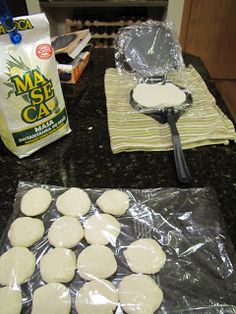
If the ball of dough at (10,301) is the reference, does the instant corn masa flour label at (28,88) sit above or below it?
above

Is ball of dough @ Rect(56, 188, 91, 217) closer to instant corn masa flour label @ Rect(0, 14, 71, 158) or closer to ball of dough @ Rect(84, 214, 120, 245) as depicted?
ball of dough @ Rect(84, 214, 120, 245)

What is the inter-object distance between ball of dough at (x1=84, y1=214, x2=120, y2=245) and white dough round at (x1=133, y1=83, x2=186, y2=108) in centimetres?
37

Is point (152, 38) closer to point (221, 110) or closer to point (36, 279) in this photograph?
point (221, 110)

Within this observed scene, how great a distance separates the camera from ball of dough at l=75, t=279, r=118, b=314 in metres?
0.45

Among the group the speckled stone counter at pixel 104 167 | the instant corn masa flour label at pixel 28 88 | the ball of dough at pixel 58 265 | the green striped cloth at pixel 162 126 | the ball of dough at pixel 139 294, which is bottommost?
the ball of dough at pixel 139 294

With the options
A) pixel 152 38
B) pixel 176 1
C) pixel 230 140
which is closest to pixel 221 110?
pixel 230 140

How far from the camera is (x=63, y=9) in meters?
2.22

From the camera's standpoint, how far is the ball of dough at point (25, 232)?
0.52m

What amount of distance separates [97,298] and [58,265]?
9cm

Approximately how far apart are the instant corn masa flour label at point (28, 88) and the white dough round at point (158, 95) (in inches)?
10.1

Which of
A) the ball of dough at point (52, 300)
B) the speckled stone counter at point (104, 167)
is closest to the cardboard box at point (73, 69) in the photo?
the speckled stone counter at point (104, 167)

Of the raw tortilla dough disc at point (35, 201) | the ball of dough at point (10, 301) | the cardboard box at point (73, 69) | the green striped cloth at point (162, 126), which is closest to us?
the ball of dough at point (10, 301)

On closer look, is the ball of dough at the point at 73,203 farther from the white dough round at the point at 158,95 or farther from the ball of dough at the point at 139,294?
the white dough round at the point at 158,95

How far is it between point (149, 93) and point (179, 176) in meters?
0.33
